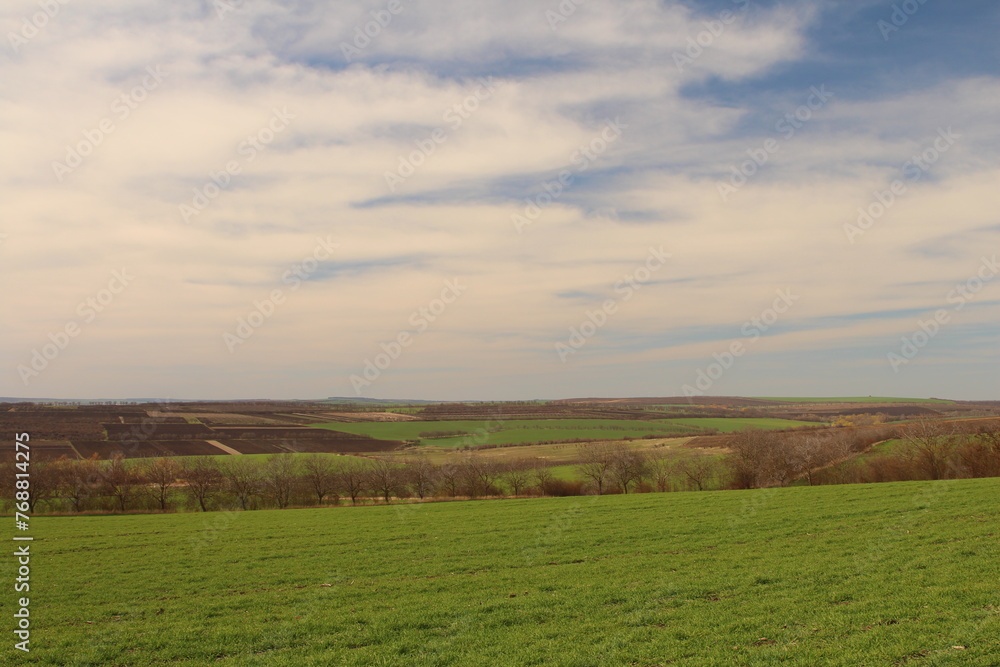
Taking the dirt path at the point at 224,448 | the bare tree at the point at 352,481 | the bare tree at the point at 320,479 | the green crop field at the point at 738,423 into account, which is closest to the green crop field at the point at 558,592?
the bare tree at the point at 320,479

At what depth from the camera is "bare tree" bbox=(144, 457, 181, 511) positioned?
218ft

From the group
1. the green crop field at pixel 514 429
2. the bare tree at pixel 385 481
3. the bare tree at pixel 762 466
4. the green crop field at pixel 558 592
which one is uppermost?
the green crop field at pixel 558 592

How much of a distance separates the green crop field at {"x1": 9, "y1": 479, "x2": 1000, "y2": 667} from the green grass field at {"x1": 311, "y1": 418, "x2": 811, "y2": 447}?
99058mm

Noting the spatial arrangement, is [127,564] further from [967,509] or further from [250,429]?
[250,429]

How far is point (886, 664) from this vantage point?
396 inches

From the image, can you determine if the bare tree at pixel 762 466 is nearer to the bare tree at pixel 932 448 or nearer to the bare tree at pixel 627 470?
the bare tree at pixel 627 470

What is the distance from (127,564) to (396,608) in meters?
17.5

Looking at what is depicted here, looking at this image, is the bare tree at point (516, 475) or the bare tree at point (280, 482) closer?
the bare tree at point (280, 482)

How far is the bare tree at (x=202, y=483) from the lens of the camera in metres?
67.7

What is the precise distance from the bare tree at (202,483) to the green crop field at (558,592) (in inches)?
1370

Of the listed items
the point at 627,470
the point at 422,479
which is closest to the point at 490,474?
the point at 422,479

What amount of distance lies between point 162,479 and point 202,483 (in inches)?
177

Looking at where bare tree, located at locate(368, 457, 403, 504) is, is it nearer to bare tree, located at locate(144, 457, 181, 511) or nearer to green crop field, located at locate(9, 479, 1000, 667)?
bare tree, located at locate(144, 457, 181, 511)

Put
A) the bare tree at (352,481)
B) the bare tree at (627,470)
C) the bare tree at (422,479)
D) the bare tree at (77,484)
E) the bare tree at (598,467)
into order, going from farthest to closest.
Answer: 1. the bare tree at (627,470)
2. the bare tree at (422,479)
3. the bare tree at (598,467)
4. the bare tree at (352,481)
5. the bare tree at (77,484)
